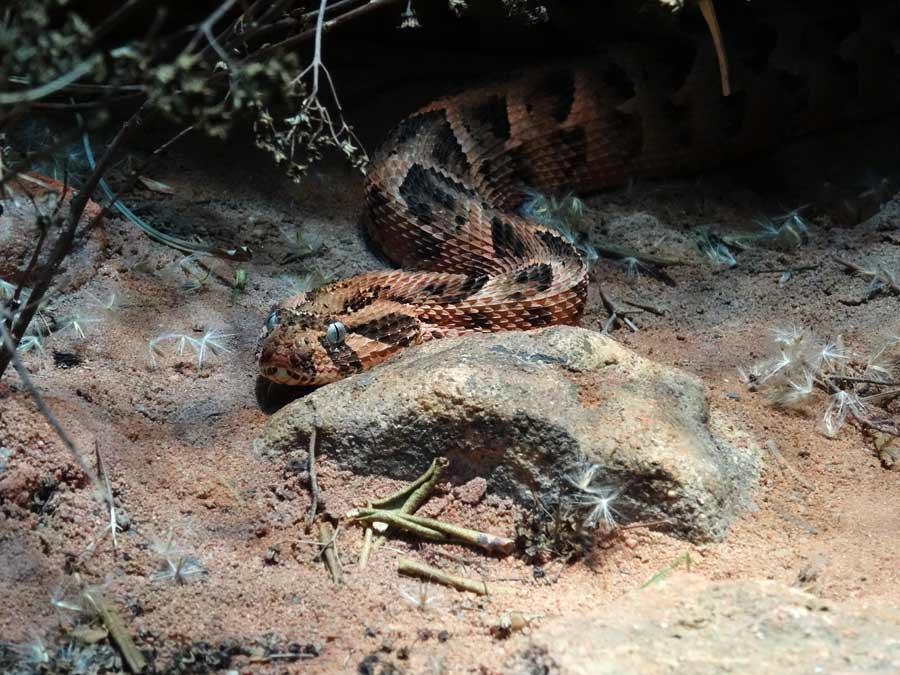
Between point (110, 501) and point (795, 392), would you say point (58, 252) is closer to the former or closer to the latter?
point (110, 501)

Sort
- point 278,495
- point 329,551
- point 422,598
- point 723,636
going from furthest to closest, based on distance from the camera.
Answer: point 278,495
point 329,551
point 422,598
point 723,636

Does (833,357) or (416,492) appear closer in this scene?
(416,492)

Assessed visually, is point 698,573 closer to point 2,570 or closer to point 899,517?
point 899,517

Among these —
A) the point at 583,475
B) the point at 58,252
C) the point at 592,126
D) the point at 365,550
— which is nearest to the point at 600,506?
the point at 583,475

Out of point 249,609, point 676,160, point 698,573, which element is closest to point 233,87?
point 249,609

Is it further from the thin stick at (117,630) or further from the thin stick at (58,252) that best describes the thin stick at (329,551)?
the thin stick at (58,252)

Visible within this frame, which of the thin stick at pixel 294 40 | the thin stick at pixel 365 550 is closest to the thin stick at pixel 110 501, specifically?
the thin stick at pixel 365 550

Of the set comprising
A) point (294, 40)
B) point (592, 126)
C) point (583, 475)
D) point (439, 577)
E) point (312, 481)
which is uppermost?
point (294, 40)
